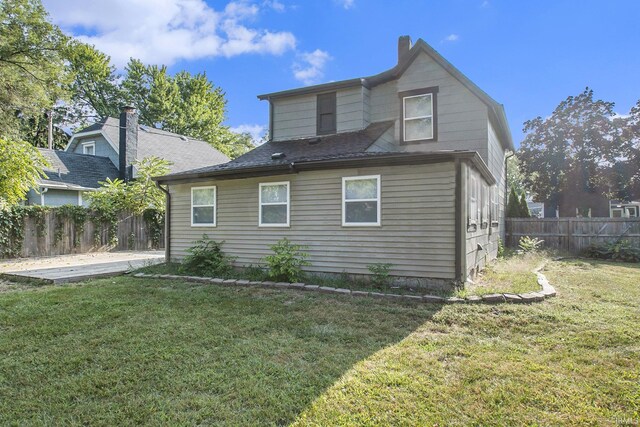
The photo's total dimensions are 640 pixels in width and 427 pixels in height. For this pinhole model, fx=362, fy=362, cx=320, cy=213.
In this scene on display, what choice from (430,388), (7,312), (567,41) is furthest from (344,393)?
(567,41)

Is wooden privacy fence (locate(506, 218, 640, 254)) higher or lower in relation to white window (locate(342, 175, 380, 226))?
lower

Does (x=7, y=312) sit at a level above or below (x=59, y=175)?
below

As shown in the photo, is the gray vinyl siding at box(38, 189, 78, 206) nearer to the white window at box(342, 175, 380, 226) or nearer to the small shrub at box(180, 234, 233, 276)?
the small shrub at box(180, 234, 233, 276)

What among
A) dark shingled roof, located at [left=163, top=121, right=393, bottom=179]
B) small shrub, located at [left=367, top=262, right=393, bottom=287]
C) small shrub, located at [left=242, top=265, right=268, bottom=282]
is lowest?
small shrub, located at [left=242, top=265, right=268, bottom=282]

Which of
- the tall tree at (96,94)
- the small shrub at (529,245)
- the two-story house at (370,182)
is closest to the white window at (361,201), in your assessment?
the two-story house at (370,182)

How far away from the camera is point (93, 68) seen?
30609 mm

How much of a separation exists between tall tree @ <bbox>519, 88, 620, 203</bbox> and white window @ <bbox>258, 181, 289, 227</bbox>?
1973 centimetres

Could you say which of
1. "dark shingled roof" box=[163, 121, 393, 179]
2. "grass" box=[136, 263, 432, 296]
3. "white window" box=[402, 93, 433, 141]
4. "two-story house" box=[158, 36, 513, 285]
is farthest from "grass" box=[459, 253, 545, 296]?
"dark shingled roof" box=[163, 121, 393, 179]

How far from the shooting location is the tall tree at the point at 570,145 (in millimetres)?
20609

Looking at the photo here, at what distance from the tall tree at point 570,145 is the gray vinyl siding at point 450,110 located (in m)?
15.5

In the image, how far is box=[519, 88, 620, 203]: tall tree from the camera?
20.6 metres

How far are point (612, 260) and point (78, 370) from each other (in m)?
14.2

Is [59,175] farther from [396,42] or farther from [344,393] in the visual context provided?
[344,393]

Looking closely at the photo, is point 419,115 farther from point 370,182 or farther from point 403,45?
point 370,182
